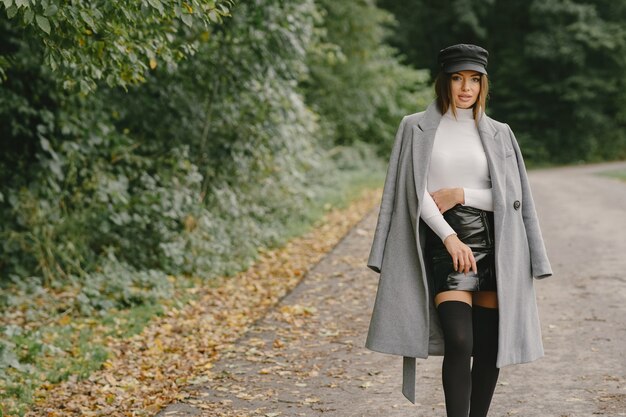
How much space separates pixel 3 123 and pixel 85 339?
2.86 m

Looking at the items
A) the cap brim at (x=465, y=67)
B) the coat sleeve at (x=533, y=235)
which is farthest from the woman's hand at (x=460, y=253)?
the cap brim at (x=465, y=67)

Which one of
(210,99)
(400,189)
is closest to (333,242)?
(210,99)

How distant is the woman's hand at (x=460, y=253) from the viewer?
336cm

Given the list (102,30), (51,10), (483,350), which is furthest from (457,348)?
(102,30)

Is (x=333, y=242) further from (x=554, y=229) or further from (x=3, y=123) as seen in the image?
(x=3, y=123)

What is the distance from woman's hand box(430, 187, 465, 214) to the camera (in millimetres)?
3460

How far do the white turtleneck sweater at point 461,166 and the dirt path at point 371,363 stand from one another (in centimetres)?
148

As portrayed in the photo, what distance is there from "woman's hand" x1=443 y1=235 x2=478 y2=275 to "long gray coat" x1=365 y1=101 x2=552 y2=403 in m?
0.15

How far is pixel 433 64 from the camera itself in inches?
1454

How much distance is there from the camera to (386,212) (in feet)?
11.8

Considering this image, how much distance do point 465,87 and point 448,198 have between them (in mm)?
500

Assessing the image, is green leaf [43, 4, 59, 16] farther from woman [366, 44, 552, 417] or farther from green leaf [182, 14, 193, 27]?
woman [366, 44, 552, 417]

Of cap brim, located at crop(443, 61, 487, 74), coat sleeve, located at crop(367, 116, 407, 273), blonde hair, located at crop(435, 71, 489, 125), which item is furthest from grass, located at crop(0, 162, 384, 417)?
cap brim, located at crop(443, 61, 487, 74)

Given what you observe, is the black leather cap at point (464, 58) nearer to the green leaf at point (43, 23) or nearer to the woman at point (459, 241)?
the woman at point (459, 241)
